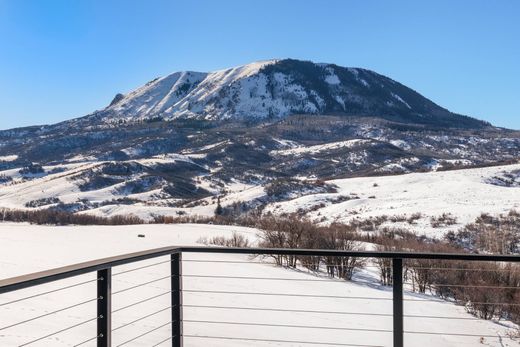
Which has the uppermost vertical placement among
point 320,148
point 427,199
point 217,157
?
point 320,148

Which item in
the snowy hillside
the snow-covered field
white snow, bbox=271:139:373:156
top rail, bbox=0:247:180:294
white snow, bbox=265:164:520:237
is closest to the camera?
top rail, bbox=0:247:180:294

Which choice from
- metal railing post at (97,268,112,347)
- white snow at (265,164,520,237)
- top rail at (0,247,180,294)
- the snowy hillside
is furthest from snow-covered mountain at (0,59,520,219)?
metal railing post at (97,268,112,347)

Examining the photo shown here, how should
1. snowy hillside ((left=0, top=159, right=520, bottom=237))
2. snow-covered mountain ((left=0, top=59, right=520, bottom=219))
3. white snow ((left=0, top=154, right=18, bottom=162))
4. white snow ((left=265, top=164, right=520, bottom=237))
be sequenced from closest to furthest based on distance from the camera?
white snow ((left=265, top=164, right=520, bottom=237)), snowy hillside ((left=0, top=159, right=520, bottom=237)), snow-covered mountain ((left=0, top=59, right=520, bottom=219)), white snow ((left=0, top=154, right=18, bottom=162))

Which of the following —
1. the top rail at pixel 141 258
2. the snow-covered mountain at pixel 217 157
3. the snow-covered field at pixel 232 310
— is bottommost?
the snow-covered field at pixel 232 310

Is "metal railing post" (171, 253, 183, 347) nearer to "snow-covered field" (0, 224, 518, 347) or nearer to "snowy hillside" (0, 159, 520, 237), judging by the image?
"snow-covered field" (0, 224, 518, 347)

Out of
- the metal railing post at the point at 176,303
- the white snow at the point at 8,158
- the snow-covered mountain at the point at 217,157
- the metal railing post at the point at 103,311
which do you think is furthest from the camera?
the white snow at the point at 8,158

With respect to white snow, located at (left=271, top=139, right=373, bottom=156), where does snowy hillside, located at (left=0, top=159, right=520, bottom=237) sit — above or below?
below

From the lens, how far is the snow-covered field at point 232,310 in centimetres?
619

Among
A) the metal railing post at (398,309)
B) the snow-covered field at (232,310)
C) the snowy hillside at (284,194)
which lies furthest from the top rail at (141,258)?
the snowy hillside at (284,194)

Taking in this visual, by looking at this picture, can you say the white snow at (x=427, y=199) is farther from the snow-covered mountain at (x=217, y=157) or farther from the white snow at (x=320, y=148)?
the white snow at (x=320, y=148)

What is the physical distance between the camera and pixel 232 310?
8844 mm

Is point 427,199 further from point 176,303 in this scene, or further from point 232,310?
point 176,303

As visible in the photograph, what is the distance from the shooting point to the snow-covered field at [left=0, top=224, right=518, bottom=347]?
619 cm

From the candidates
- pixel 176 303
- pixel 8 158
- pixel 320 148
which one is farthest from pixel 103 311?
pixel 8 158
